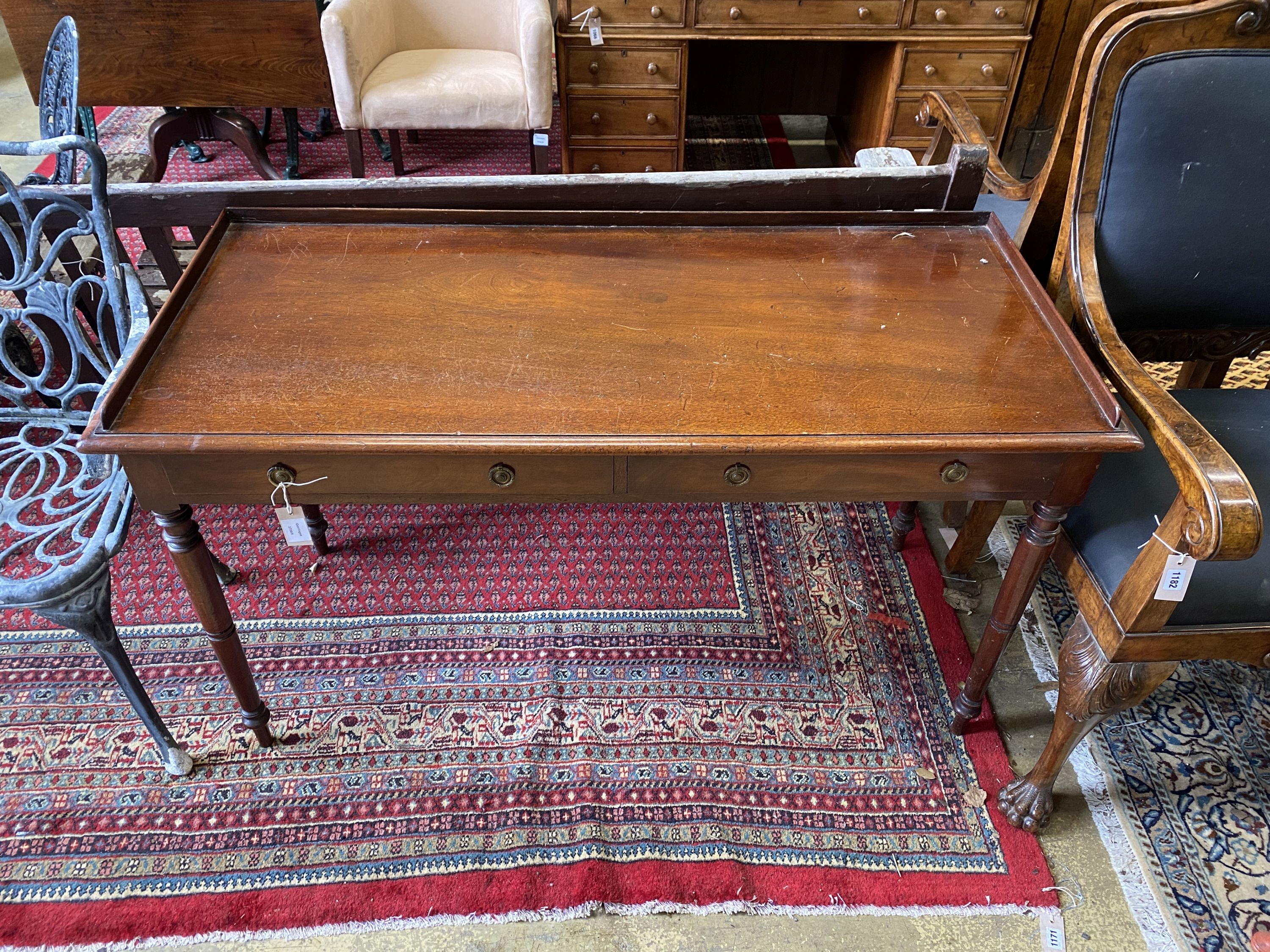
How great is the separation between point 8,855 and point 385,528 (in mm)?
972

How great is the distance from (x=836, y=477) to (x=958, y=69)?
2.78 metres

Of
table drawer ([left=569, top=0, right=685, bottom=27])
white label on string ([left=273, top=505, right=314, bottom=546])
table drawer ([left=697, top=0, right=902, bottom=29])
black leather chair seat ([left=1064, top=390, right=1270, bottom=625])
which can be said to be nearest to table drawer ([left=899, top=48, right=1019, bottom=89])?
table drawer ([left=697, top=0, right=902, bottom=29])

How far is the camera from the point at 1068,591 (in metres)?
2.06

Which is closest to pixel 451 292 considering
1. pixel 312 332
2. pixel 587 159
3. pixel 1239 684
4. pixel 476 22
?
pixel 312 332

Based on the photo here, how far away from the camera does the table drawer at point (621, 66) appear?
3.26 m

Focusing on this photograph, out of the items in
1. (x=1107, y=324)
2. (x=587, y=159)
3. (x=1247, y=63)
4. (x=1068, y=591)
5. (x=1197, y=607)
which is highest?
(x=1247, y=63)

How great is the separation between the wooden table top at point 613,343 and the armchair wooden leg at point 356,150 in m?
1.87

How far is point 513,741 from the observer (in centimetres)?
171

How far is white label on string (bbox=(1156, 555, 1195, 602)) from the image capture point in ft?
4.09

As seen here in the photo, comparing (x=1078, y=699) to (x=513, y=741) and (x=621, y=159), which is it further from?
(x=621, y=159)

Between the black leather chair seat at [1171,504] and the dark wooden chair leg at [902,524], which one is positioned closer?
the black leather chair seat at [1171,504]

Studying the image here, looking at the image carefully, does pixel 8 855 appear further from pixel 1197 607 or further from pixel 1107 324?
pixel 1107 324

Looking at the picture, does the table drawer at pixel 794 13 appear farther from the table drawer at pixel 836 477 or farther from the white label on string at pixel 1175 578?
the white label on string at pixel 1175 578

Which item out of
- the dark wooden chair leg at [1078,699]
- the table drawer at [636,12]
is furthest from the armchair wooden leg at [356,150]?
the dark wooden chair leg at [1078,699]
